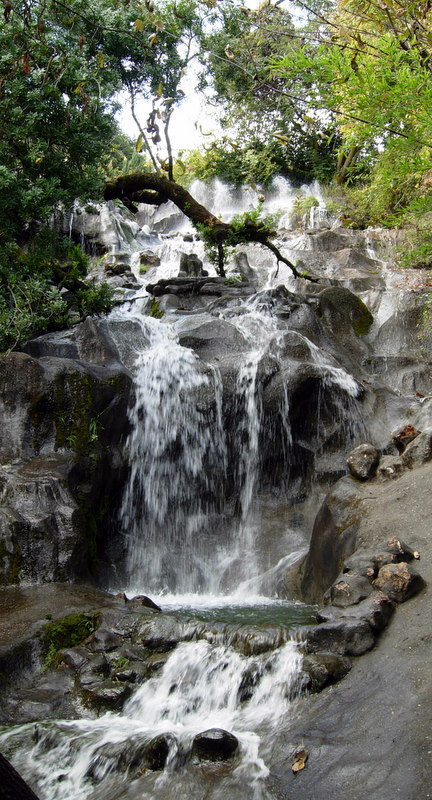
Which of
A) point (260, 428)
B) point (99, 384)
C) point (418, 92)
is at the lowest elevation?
point (260, 428)

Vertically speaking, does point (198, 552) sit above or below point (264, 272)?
below

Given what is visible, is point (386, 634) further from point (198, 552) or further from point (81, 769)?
point (198, 552)

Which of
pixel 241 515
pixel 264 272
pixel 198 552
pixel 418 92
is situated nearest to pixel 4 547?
pixel 198 552

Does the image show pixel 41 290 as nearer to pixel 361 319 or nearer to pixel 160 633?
pixel 160 633

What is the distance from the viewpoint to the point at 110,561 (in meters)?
9.37

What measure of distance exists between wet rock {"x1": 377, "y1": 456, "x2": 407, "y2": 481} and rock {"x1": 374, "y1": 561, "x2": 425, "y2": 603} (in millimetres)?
2481

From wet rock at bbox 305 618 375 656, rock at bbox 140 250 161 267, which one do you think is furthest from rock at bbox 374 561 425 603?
rock at bbox 140 250 161 267

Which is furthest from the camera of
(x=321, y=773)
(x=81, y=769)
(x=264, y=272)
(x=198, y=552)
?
(x=264, y=272)

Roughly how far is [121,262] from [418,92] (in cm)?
1520

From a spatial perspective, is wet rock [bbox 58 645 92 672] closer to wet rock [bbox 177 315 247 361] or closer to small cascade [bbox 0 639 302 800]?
small cascade [bbox 0 639 302 800]

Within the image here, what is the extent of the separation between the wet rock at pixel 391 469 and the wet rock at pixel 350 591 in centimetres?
251

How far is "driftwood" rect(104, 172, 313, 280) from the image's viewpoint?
1404 cm

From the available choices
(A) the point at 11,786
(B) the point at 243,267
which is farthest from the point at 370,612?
(B) the point at 243,267

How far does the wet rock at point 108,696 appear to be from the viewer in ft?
17.1
